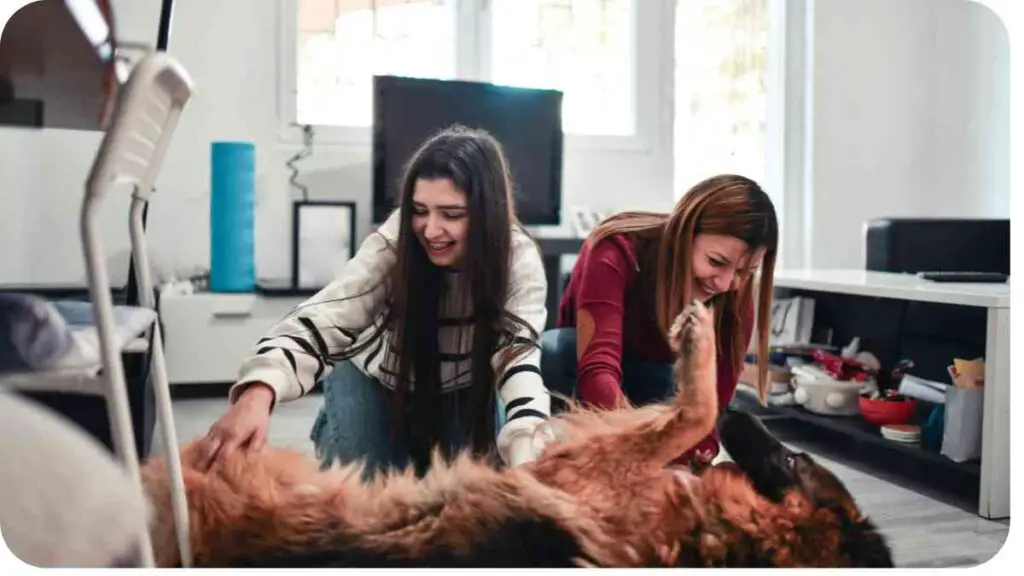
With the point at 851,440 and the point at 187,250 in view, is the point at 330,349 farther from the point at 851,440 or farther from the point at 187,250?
the point at 851,440

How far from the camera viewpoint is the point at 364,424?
3.07 ft

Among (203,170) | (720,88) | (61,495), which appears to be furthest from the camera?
(720,88)

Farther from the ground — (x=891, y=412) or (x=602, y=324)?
(x=602, y=324)

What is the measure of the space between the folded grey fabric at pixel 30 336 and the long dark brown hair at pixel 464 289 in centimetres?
32

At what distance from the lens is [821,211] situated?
108cm

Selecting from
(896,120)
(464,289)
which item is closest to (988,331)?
(896,120)

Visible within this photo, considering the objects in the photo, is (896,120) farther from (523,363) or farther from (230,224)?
(230,224)

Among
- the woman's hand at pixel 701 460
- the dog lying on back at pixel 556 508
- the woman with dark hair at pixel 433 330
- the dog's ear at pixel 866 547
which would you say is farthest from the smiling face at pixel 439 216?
the dog's ear at pixel 866 547

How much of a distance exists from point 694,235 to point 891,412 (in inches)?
14.8

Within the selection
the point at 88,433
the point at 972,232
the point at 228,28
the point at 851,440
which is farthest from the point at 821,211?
the point at 88,433

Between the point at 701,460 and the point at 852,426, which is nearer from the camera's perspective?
the point at 701,460

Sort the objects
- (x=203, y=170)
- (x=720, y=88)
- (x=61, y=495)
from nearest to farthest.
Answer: (x=61, y=495)
(x=203, y=170)
(x=720, y=88)

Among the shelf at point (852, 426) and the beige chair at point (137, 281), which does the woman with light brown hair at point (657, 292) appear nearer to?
the shelf at point (852, 426)
